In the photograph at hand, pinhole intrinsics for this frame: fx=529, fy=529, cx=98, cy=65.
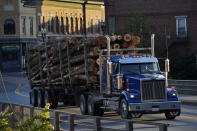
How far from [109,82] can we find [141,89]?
6.94 feet

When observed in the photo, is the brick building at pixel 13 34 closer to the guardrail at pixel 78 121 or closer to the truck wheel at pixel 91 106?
the truck wheel at pixel 91 106

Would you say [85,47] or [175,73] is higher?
[85,47]

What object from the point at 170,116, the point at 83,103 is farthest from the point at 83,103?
the point at 170,116

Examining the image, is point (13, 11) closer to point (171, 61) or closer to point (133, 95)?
point (171, 61)

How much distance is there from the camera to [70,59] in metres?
24.9

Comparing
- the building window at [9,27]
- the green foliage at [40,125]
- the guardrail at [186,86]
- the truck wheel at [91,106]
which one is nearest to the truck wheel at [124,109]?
the truck wheel at [91,106]

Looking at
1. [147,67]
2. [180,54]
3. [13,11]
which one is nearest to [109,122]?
[147,67]

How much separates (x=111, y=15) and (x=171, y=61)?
15579 millimetres

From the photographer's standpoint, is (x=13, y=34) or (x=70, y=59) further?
(x=13, y=34)

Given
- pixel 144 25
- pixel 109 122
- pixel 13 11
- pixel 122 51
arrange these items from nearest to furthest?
pixel 109 122 < pixel 122 51 < pixel 144 25 < pixel 13 11

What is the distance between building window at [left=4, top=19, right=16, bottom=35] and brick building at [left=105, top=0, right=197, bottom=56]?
19.2 metres

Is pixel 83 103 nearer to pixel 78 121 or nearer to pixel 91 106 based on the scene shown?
pixel 91 106

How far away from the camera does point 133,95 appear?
65.5 ft

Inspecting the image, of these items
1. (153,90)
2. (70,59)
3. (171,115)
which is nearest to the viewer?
(153,90)
